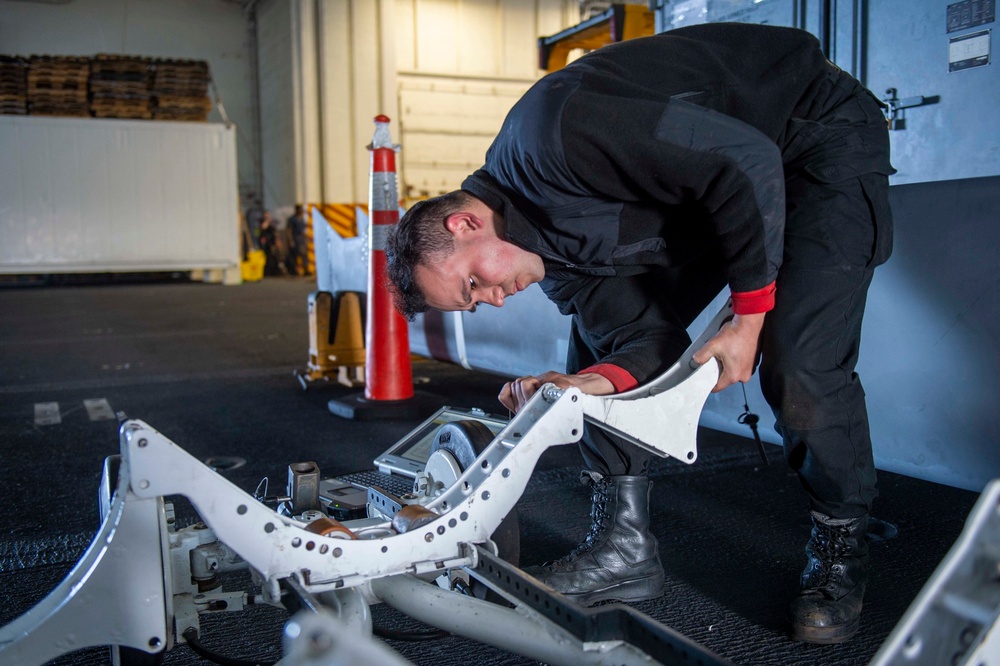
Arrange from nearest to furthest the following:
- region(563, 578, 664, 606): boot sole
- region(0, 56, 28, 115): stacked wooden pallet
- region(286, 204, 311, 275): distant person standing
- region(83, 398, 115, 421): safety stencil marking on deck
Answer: region(563, 578, 664, 606): boot sole < region(83, 398, 115, 421): safety stencil marking on deck < region(0, 56, 28, 115): stacked wooden pallet < region(286, 204, 311, 275): distant person standing

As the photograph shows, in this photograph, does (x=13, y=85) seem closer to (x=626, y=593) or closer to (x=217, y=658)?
(x=217, y=658)

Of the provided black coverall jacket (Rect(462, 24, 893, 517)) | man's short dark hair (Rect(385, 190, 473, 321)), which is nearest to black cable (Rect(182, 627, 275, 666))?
man's short dark hair (Rect(385, 190, 473, 321))

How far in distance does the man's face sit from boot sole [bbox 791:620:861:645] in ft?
3.15

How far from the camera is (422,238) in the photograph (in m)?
1.80

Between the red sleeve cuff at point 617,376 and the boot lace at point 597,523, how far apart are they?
0.33m

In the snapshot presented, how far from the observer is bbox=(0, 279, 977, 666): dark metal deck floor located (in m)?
1.91

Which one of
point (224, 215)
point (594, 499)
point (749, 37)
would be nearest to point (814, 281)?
point (749, 37)

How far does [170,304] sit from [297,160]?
17.1 ft

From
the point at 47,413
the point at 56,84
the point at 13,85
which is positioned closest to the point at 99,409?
the point at 47,413

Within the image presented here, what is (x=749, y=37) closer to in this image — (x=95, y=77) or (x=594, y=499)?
(x=594, y=499)

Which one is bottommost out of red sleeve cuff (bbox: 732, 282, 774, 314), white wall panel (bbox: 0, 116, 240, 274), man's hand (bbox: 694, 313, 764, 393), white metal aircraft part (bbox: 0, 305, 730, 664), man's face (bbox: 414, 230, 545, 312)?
white metal aircraft part (bbox: 0, 305, 730, 664)

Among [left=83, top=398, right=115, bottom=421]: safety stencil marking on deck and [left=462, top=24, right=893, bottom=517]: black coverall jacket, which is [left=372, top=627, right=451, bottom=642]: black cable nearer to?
[left=462, top=24, right=893, bottom=517]: black coverall jacket

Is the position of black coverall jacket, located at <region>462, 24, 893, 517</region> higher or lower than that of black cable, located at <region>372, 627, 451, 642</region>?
higher

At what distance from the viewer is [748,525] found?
2559mm
